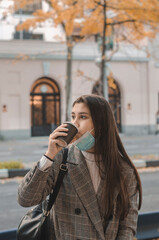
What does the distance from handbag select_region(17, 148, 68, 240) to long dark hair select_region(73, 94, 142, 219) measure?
0.81ft

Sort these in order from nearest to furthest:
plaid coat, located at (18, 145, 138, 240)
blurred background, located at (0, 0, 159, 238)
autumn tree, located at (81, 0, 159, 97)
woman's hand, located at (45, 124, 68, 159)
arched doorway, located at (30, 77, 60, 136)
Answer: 1. woman's hand, located at (45, 124, 68, 159)
2. plaid coat, located at (18, 145, 138, 240)
3. autumn tree, located at (81, 0, 159, 97)
4. blurred background, located at (0, 0, 159, 238)
5. arched doorway, located at (30, 77, 60, 136)

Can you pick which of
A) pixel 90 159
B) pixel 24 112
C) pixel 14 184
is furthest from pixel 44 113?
pixel 90 159

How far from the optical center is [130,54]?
70.3 ft

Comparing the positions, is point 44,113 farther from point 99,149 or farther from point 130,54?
point 99,149

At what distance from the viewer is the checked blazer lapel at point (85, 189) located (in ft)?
5.84

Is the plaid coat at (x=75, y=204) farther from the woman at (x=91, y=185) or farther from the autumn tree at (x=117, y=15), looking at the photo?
the autumn tree at (x=117, y=15)

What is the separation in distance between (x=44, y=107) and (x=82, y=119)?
59.9 feet

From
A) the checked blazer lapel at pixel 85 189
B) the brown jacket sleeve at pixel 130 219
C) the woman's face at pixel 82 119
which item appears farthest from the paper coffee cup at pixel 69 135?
the brown jacket sleeve at pixel 130 219

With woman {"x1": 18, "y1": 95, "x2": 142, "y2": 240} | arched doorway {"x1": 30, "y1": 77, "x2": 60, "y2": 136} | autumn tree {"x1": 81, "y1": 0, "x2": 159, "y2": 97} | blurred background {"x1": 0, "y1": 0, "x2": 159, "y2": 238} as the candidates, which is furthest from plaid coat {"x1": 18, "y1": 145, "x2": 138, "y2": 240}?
arched doorway {"x1": 30, "y1": 77, "x2": 60, "y2": 136}

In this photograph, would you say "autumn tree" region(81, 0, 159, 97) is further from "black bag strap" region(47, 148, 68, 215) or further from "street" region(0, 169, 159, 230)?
"black bag strap" region(47, 148, 68, 215)

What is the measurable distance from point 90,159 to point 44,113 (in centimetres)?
1817

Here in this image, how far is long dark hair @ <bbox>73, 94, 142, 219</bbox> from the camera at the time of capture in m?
1.83

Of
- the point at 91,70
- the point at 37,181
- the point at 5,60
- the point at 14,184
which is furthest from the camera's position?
the point at 91,70

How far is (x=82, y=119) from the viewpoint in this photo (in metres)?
1.83
